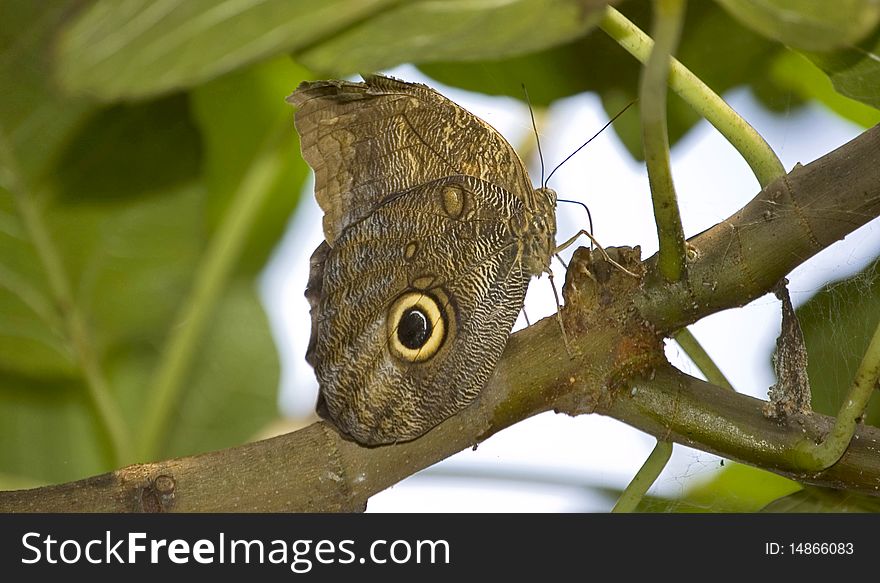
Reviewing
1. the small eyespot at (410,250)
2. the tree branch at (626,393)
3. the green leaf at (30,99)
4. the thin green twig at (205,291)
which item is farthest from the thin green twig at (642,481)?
the green leaf at (30,99)

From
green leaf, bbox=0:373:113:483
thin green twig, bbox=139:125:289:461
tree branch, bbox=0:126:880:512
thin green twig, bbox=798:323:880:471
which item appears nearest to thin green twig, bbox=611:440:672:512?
tree branch, bbox=0:126:880:512

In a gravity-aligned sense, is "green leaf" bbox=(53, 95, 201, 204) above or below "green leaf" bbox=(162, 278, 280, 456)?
above

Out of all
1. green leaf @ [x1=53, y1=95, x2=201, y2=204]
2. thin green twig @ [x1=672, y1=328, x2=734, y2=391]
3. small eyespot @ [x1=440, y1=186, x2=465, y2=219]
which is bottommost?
thin green twig @ [x1=672, y1=328, x2=734, y2=391]

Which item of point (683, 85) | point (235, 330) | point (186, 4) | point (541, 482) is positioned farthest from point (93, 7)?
point (235, 330)

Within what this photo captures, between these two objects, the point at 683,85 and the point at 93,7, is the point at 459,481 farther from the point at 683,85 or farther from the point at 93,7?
the point at 93,7

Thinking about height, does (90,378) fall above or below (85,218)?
below

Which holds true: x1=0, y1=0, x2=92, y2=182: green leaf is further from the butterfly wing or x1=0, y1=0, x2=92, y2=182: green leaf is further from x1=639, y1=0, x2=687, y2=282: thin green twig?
x1=639, y1=0, x2=687, y2=282: thin green twig

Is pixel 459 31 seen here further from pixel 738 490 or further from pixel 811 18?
pixel 738 490
